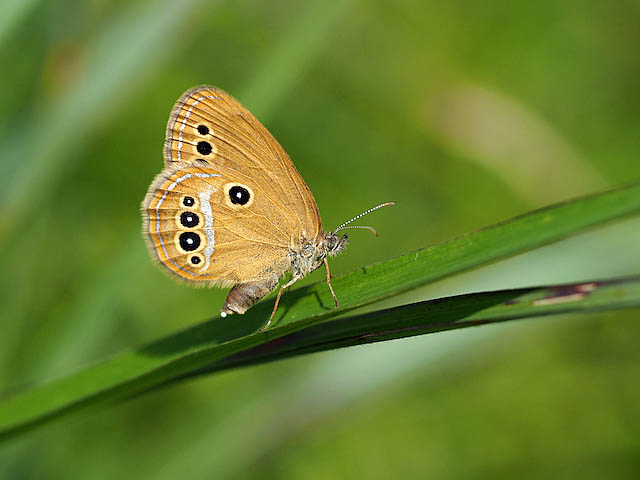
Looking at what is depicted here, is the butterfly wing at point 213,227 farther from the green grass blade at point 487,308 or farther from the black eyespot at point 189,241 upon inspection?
the green grass blade at point 487,308

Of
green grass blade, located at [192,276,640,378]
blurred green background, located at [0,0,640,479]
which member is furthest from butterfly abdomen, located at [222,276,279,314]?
green grass blade, located at [192,276,640,378]

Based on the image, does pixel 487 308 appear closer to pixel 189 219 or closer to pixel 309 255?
pixel 309 255

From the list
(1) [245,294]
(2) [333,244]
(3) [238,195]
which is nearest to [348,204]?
(2) [333,244]

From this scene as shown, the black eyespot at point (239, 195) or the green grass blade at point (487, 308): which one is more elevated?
the black eyespot at point (239, 195)

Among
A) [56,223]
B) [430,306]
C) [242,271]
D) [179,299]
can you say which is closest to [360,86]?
[179,299]

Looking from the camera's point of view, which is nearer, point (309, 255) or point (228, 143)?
point (228, 143)

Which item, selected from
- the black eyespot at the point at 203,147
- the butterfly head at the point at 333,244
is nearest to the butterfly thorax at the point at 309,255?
the butterfly head at the point at 333,244

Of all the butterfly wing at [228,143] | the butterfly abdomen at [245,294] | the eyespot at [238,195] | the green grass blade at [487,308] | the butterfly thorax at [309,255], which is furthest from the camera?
the butterfly thorax at [309,255]
